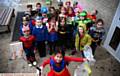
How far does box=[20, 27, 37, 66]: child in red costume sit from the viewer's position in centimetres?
510

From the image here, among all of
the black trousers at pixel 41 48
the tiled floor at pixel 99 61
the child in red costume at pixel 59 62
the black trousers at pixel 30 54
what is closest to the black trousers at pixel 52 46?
the black trousers at pixel 41 48

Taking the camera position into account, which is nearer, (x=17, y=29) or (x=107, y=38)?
(x=107, y=38)

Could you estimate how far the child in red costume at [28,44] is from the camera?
5.10 meters

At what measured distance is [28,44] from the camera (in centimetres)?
526

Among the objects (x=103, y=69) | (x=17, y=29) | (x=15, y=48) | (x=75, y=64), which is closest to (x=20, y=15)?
(x=17, y=29)

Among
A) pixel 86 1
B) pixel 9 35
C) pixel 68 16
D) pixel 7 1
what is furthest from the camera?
pixel 7 1

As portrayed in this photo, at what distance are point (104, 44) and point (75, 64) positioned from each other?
1.52 metres

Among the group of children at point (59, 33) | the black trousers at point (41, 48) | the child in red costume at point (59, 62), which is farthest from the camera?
the black trousers at point (41, 48)

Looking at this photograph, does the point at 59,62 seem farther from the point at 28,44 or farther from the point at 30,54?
the point at 30,54

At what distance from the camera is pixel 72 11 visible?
6551mm

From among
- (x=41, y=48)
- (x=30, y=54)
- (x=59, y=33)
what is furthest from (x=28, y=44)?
(x=59, y=33)

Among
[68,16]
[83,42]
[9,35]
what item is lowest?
[9,35]

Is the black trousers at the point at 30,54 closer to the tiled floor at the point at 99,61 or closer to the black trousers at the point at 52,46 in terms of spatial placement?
the tiled floor at the point at 99,61

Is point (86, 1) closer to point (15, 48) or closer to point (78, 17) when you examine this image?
point (78, 17)
